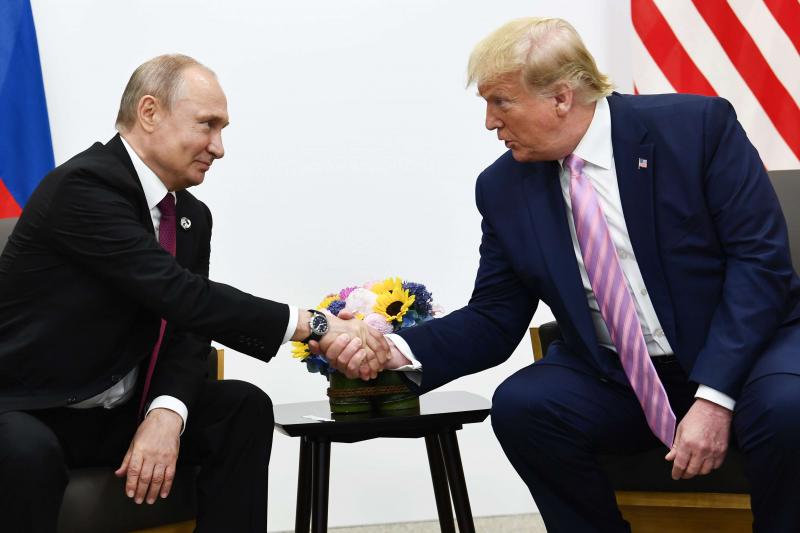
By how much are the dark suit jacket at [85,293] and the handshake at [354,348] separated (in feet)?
0.76

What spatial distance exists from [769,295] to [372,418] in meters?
0.94

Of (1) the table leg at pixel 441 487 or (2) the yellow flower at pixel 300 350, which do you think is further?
(1) the table leg at pixel 441 487

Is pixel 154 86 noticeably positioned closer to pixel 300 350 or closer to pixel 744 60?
pixel 300 350

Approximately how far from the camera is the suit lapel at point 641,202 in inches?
84.1

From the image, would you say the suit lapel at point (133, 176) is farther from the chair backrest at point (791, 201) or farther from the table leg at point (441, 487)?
the chair backrest at point (791, 201)

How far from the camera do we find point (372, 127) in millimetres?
3611

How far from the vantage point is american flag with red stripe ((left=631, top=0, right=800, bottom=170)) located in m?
3.30

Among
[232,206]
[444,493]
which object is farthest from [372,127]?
[444,493]

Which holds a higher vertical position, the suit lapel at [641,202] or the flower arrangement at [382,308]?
the suit lapel at [641,202]

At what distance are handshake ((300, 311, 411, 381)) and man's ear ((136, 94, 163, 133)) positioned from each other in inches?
23.0

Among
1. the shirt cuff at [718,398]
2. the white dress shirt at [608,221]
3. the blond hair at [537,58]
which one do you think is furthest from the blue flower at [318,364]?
the shirt cuff at [718,398]

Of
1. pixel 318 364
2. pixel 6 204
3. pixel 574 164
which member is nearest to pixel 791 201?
pixel 574 164

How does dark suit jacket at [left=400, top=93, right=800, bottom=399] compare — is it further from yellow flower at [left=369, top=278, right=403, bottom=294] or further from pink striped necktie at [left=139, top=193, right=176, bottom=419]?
pink striped necktie at [left=139, top=193, right=176, bottom=419]

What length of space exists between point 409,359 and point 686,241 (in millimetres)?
729
